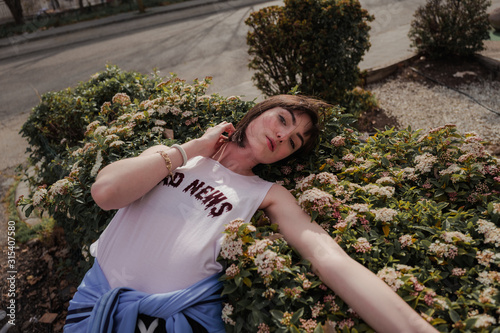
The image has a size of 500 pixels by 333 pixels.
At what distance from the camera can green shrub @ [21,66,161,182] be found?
160 inches

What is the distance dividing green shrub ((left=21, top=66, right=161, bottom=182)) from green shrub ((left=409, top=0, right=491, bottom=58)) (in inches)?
230

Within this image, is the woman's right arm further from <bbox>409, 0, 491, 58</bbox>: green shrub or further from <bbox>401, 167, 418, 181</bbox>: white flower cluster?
<bbox>409, 0, 491, 58</bbox>: green shrub

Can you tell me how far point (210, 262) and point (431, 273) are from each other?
113 centimetres

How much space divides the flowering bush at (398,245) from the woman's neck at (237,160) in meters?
0.36

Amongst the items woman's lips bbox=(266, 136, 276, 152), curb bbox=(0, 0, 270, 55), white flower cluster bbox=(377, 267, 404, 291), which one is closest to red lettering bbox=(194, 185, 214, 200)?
woman's lips bbox=(266, 136, 276, 152)

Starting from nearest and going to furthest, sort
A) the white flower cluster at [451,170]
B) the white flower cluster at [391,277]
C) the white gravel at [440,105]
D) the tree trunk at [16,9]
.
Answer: the white flower cluster at [391,277] → the white flower cluster at [451,170] → the white gravel at [440,105] → the tree trunk at [16,9]

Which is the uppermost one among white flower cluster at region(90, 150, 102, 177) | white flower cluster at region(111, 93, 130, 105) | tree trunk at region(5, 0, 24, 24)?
tree trunk at region(5, 0, 24, 24)

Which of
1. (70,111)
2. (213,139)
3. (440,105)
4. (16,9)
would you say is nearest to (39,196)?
(213,139)

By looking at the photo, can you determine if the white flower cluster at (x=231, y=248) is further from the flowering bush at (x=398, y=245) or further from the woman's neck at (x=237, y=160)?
the woman's neck at (x=237, y=160)

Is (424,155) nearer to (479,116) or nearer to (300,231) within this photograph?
(300,231)

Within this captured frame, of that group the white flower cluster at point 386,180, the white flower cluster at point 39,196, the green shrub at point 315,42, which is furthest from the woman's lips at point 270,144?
the green shrub at point 315,42

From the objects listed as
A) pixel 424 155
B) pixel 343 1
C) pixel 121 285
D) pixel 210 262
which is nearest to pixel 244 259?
pixel 210 262

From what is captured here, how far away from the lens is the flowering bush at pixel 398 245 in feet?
5.79

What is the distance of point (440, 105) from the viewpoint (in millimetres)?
6328
